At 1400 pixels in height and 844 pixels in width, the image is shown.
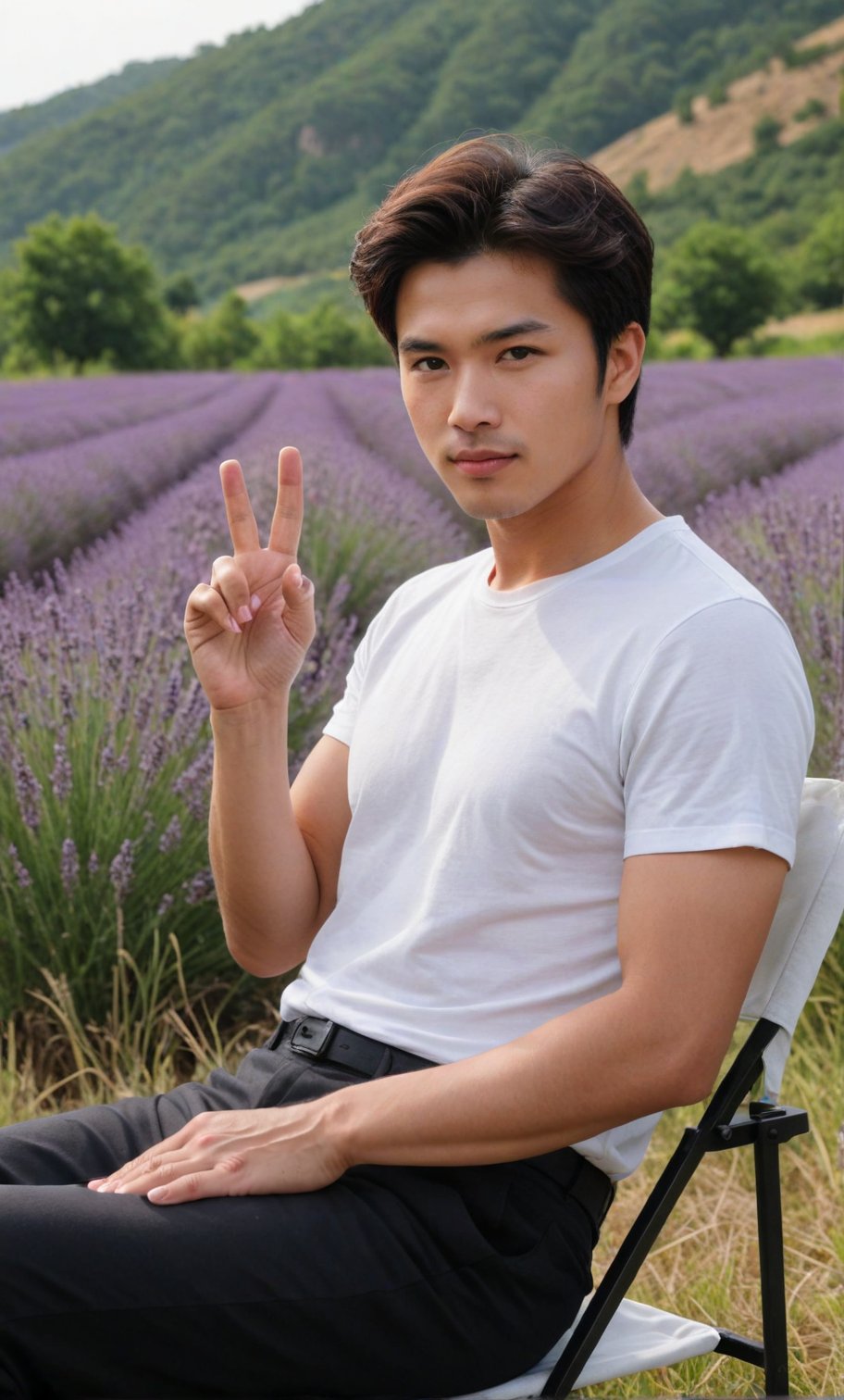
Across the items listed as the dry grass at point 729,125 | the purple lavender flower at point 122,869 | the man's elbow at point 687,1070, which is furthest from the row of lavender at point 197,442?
the dry grass at point 729,125

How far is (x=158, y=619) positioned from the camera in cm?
309

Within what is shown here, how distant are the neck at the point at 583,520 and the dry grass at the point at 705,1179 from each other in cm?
99

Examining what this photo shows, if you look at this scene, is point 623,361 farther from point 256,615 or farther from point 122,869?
point 122,869

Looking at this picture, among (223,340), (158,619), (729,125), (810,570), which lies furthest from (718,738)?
(729,125)

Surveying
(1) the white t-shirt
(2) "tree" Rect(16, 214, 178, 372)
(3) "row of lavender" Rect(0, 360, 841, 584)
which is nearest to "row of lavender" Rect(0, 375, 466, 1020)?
(1) the white t-shirt

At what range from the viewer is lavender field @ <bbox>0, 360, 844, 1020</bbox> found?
2.74m

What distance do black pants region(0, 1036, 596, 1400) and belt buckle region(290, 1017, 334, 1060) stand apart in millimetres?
85

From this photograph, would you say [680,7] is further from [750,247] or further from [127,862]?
[127,862]

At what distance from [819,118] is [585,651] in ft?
276

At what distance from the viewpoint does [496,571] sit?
60.6 inches

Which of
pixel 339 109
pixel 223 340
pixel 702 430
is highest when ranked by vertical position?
pixel 339 109

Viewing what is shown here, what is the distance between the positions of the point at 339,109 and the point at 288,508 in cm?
9751

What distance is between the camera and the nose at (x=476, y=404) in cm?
134

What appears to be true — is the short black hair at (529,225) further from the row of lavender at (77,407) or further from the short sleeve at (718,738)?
the row of lavender at (77,407)
